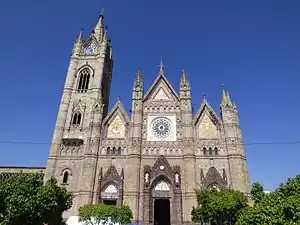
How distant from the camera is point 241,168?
106ft

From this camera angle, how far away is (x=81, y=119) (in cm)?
3812

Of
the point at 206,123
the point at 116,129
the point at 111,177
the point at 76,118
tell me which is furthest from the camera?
the point at 76,118

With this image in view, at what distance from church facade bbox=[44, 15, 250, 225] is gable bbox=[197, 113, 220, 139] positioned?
13 centimetres

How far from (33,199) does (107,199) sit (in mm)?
12457

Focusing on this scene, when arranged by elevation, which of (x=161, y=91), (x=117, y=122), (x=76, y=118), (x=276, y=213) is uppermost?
(x=161, y=91)

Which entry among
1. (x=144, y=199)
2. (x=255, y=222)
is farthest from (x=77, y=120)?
(x=255, y=222)

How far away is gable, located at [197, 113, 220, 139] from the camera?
1394 inches

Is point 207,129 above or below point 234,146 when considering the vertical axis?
above

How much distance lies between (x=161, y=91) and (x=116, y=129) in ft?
29.4

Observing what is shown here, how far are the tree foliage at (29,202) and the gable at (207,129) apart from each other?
1994cm

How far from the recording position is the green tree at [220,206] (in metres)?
24.6

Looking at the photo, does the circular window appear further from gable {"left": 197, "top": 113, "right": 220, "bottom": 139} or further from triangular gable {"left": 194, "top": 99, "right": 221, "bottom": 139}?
gable {"left": 197, "top": 113, "right": 220, "bottom": 139}

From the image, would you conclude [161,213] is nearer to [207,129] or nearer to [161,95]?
[207,129]

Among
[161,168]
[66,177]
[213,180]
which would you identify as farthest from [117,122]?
[213,180]
